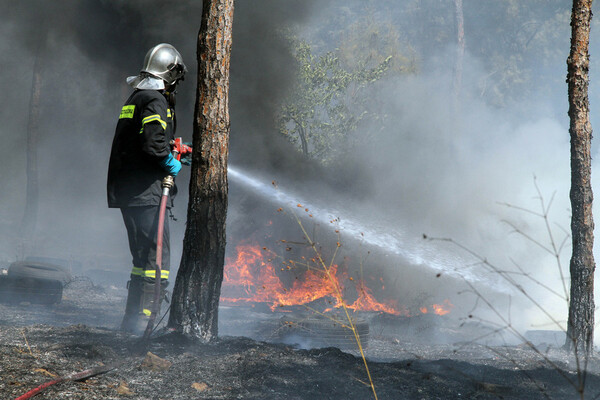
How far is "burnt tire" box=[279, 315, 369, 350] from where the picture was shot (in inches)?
227

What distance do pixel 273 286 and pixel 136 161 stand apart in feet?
16.7

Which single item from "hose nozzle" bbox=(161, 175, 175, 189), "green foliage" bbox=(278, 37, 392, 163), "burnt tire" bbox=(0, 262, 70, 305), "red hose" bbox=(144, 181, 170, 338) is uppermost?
"green foliage" bbox=(278, 37, 392, 163)

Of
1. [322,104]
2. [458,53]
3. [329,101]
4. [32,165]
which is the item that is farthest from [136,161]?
[458,53]

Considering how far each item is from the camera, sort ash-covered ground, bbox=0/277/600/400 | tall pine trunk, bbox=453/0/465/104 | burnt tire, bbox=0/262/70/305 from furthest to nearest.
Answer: tall pine trunk, bbox=453/0/465/104, burnt tire, bbox=0/262/70/305, ash-covered ground, bbox=0/277/600/400

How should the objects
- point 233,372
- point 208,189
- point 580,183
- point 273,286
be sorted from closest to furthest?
point 233,372 < point 208,189 < point 580,183 < point 273,286

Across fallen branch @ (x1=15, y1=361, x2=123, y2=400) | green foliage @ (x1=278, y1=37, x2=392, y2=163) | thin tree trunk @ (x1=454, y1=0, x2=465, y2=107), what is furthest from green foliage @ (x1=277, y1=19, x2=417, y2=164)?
fallen branch @ (x1=15, y1=361, x2=123, y2=400)

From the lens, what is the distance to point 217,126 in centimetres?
428

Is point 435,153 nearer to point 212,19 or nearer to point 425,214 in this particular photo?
point 425,214

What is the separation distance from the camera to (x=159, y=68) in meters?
4.49

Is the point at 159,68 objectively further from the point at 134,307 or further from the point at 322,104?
the point at 322,104

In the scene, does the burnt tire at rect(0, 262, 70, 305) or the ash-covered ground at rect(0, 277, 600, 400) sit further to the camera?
the burnt tire at rect(0, 262, 70, 305)

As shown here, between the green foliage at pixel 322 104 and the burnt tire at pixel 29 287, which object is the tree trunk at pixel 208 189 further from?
the green foliage at pixel 322 104

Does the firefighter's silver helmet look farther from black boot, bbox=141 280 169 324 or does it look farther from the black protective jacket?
black boot, bbox=141 280 169 324

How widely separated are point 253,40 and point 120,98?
342 cm
